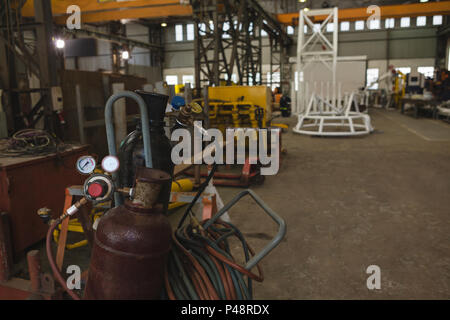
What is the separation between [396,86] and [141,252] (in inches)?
733

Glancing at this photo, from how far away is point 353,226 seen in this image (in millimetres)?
2943

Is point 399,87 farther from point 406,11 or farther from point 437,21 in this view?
point 437,21

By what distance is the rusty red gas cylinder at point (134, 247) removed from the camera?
130cm

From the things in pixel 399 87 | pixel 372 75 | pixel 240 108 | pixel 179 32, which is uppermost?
pixel 179 32

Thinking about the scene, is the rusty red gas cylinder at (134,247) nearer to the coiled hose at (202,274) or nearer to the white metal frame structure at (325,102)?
the coiled hose at (202,274)

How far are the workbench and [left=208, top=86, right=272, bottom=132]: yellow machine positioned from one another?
303cm

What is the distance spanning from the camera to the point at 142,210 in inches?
53.1

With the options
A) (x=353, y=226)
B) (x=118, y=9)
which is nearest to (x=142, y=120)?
(x=353, y=226)

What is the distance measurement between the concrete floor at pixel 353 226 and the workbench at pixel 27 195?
349 mm

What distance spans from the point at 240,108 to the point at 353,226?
9.98 feet

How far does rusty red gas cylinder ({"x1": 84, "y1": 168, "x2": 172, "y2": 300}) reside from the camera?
1.30 meters

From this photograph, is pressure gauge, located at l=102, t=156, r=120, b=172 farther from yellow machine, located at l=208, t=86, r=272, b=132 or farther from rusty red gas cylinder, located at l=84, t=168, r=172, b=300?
yellow machine, located at l=208, t=86, r=272, b=132

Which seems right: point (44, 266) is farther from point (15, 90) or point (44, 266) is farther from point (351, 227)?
point (15, 90)

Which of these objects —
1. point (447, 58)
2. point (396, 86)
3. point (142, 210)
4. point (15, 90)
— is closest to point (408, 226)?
point (142, 210)
